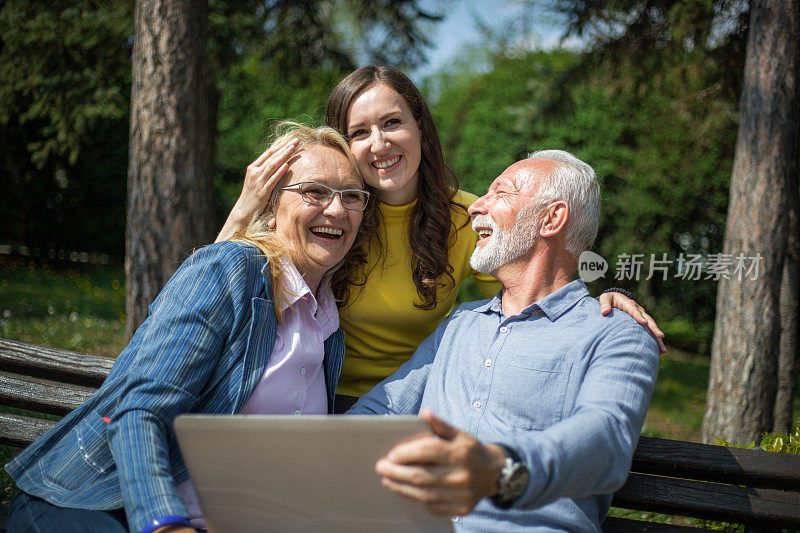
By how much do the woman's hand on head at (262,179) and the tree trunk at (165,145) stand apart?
7.74 feet

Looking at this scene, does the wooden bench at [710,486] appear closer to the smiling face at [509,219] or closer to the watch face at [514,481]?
the smiling face at [509,219]

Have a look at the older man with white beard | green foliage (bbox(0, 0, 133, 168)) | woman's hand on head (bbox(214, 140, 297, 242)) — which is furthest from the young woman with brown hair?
green foliage (bbox(0, 0, 133, 168))

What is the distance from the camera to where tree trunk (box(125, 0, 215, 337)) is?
15.6 feet

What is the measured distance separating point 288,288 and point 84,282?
492 inches

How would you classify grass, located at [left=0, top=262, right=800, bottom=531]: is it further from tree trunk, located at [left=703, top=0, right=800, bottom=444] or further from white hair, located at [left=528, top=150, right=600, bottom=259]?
white hair, located at [left=528, top=150, right=600, bottom=259]

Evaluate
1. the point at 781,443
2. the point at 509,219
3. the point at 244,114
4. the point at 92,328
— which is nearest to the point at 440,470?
the point at 509,219

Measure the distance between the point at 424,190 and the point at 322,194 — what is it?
83 centimetres

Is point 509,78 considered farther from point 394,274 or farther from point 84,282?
point 394,274

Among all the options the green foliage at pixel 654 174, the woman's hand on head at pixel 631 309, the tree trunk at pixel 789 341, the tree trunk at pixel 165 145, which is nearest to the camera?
the woman's hand on head at pixel 631 309

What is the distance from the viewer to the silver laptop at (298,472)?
1510 mm

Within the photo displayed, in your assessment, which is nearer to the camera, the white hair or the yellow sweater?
the white hair

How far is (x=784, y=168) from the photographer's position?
5.20 m

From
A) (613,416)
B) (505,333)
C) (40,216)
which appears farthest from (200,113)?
(40,216)

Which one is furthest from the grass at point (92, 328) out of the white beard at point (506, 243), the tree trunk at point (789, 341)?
the white beard at point (506, 243)
